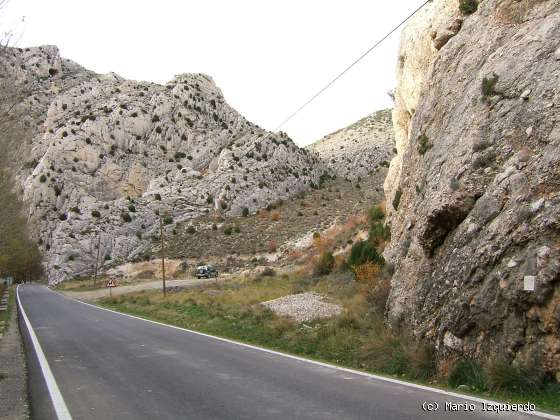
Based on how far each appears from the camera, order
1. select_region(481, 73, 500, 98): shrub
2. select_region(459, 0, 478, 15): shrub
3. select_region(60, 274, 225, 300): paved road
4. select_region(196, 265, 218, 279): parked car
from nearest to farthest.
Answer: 1. select_region(481, 73, 500, 98): shrub
2. select_region(459, 0, 478, 15): shrub
3. select_region(60, 274, 225, 300): paved road
4. select_region(196, 265, 218, 279): parked car

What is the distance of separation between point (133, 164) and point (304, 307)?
59.2 m

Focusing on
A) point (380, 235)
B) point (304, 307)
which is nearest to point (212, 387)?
point (304, 307)

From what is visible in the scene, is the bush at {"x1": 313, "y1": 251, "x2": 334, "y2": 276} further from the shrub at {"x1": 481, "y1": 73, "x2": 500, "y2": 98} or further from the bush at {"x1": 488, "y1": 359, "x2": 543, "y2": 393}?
the bush at {"x1": 488, "y1": 359, "x2": 543, "y2": 393}

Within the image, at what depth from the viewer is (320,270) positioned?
31.3 meters

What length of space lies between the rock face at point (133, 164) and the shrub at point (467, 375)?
55.2m

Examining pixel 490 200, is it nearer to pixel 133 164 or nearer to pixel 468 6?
pixel 468 6

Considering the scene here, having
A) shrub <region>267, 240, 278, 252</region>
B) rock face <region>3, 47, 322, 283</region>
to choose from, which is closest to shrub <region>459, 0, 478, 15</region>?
shrub <region>267, 240, 278, 252</region>

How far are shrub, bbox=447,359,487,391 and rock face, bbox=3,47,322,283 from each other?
55225mm

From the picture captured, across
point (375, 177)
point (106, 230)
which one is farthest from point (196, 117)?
point (375, 177)

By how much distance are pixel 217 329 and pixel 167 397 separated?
9049 millimetres

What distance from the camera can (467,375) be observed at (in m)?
7.63

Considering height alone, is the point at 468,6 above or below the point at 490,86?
above

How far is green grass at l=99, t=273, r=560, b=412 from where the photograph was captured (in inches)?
297

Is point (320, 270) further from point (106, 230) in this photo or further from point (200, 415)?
point (106, 230)
